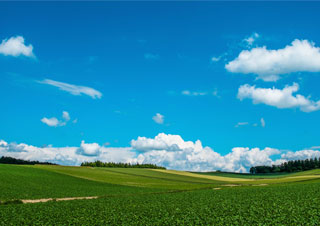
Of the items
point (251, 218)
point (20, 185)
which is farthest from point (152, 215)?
point (20, 185)

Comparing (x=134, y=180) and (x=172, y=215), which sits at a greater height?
(x=172, y=215)

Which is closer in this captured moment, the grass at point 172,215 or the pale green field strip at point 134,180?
the grass at point 172,215

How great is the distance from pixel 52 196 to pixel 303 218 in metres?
39.1

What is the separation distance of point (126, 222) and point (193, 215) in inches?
242

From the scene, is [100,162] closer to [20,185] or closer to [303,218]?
[20,185]

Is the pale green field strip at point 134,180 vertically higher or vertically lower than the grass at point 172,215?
lower

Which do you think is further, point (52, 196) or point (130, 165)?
point (130, 165)

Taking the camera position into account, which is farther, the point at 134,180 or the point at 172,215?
the point at 134,180

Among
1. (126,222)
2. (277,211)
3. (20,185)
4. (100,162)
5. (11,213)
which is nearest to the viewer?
(126,222)

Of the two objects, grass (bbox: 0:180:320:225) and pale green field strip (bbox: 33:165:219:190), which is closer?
grass (bbox: 0:180:320:225)

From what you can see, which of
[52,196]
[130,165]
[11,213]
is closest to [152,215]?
[11,213]

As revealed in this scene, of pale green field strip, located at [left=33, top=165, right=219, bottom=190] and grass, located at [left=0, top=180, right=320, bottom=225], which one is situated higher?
grass, located at [left=0, top=180, right=320, bottom=225]

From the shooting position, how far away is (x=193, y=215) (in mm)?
26156

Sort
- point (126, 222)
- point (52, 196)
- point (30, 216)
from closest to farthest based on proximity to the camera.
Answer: point (126, 222) < point (30, 216) < point (52, 196)
